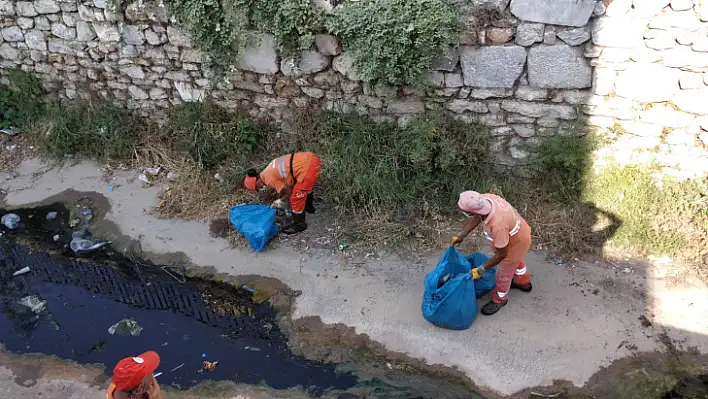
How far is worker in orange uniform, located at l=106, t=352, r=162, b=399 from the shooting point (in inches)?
120

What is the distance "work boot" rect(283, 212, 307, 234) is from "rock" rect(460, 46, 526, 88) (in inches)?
85.2

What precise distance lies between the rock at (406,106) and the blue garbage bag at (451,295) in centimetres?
178

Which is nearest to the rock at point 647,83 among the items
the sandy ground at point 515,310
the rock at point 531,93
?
the rock at point 531,93

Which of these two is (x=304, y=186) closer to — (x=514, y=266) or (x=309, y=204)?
(x=309, y=204)

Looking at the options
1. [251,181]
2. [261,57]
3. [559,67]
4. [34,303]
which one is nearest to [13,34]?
[261,57]

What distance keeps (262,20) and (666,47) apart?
377 centimetres

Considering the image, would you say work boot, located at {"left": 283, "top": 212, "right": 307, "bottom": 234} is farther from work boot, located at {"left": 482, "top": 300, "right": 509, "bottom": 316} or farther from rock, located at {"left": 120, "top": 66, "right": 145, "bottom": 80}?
rock, located at {"left": 120, "top": 66, "right": 145, "bottom": 80}

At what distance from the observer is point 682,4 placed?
431 centimetres

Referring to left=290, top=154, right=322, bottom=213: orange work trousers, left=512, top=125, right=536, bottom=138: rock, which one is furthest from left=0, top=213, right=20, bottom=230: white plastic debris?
left=512, top=125, right=536, bottom=138: rock

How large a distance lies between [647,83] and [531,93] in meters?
0.98

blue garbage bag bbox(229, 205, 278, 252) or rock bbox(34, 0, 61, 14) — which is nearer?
blue garbage bag bbox(229, 205, 278, 252)

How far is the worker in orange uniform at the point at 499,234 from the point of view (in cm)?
391

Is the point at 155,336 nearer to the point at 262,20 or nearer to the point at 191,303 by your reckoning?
the point at 191,303

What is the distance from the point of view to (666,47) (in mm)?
4512
